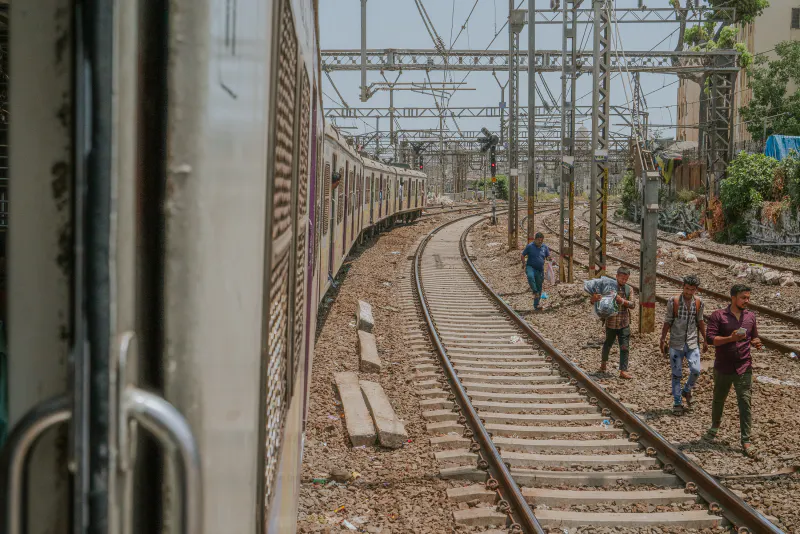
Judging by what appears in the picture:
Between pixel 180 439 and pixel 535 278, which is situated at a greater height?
pixel 180 439

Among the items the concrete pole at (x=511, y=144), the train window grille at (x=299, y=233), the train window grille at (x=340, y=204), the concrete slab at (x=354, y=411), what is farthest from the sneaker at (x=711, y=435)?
the concrete pole at (x=511, y=144)

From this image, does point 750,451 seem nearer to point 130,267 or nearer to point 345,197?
point 130,267

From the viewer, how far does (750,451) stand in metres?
6.97

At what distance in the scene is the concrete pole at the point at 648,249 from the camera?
1242 cm

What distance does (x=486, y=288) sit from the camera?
1708 cm

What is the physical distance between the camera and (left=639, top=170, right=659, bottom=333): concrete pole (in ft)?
40.8

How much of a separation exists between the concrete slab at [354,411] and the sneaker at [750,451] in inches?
133

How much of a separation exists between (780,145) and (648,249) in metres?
22.5

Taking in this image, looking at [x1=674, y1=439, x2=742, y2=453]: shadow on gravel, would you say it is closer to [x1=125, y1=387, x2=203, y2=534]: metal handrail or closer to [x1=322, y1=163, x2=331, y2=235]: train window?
[x1=322, y1=163, x2=331, y2=235]: train window

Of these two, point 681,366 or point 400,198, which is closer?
point 681,366

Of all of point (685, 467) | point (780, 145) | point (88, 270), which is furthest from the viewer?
point (780, 145)

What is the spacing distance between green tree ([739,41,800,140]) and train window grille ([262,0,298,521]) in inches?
1670

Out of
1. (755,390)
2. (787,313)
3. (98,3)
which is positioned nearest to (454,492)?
(755,390)

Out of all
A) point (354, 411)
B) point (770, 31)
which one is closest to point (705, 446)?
point (354, 411)
